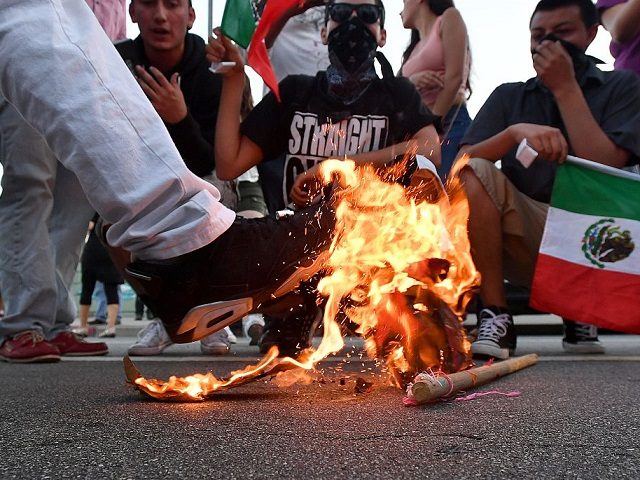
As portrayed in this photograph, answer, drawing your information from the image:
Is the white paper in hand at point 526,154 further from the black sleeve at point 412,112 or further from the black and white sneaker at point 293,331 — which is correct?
the black and white sneaker at point 293,331

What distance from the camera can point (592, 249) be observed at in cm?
372

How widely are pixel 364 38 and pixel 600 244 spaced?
1494 mm

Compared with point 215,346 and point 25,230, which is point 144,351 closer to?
point 215,346

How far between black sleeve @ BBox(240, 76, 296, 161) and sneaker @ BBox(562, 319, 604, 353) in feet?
5.84

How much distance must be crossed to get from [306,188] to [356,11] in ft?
3.08

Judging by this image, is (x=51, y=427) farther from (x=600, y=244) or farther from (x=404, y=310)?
(x=600, y=244)

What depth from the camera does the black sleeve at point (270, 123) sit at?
368cm

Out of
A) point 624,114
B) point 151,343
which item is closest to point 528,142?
point 624,114

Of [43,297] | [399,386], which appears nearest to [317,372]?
[399,386]

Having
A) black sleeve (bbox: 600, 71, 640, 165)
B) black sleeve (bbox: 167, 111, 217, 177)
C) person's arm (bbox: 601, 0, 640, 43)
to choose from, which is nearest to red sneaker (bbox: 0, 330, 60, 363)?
black sleeve (bbox: 167, 111, 217, 177)

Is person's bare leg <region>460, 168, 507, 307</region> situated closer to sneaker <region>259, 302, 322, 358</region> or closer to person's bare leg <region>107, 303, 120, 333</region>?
sneaker <region>259, 302, 322, 358</region>

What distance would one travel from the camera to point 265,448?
126 centimetres

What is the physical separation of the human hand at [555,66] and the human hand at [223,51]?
1446 millimetres

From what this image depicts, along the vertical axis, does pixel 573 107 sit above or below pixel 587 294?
above
